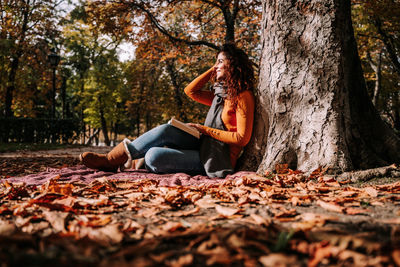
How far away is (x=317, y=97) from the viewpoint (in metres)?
2.79

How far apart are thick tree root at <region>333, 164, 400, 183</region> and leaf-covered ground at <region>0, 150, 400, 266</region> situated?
0.35ft

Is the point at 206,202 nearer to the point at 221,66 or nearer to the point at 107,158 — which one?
the point at 107,158

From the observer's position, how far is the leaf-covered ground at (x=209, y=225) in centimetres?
106

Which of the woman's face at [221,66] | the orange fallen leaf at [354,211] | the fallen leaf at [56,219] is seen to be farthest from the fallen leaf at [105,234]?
the woman's face at [221,66]

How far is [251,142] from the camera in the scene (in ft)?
10.8

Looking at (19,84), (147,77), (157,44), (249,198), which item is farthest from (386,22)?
(19,84)

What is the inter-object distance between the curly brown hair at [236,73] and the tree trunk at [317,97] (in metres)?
0.27

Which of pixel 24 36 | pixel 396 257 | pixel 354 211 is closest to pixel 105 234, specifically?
pixel 396 257

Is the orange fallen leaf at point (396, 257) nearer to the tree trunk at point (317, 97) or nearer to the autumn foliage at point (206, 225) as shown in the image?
the autumn foliage at point (206, 225)

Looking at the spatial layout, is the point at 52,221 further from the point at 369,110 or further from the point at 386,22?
the point at 386,22

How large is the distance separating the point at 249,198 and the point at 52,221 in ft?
4.20

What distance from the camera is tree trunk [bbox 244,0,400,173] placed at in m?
2.73

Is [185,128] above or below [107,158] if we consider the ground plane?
above

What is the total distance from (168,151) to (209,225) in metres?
1.81
